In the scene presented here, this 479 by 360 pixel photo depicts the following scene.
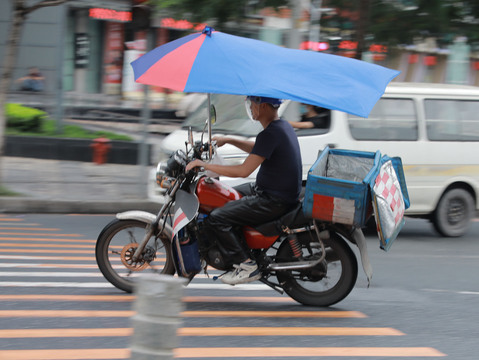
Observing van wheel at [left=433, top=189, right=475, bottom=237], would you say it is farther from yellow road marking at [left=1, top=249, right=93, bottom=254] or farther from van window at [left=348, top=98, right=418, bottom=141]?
yellow road marking at [left=1, top=249, right=93, bottom=254]

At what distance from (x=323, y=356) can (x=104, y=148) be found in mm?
10271

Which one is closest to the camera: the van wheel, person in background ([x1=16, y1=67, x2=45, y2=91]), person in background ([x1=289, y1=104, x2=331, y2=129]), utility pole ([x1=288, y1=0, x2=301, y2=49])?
person in background ([x1=289, y1=104, x2=331, y2=129])

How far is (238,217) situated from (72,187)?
6516mm

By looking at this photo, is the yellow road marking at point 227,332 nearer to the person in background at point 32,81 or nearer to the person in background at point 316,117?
the person in background at point 316,117

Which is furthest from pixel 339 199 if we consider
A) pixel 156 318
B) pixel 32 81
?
pixel 32 81

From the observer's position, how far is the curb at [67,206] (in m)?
10.2

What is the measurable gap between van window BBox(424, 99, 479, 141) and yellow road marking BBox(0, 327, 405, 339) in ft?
15.6

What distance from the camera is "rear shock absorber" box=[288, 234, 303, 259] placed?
18.7 ft

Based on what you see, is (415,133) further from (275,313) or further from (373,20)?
(275,313)

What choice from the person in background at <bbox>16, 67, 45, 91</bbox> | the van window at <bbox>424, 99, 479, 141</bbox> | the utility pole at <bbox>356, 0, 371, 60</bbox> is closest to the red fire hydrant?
the utility pole at <bbox>356, 0, 371, 60</bbox>

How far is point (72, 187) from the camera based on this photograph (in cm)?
1157

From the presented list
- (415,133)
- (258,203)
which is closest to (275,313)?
(258,203)

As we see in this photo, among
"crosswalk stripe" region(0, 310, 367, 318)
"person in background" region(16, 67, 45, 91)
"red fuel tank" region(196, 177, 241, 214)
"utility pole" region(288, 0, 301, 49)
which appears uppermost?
"utility pole" region(288, 0, 301, 49)

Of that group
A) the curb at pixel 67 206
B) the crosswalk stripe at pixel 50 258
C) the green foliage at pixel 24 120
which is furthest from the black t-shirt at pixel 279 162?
the green foliage at pixel 24 120
